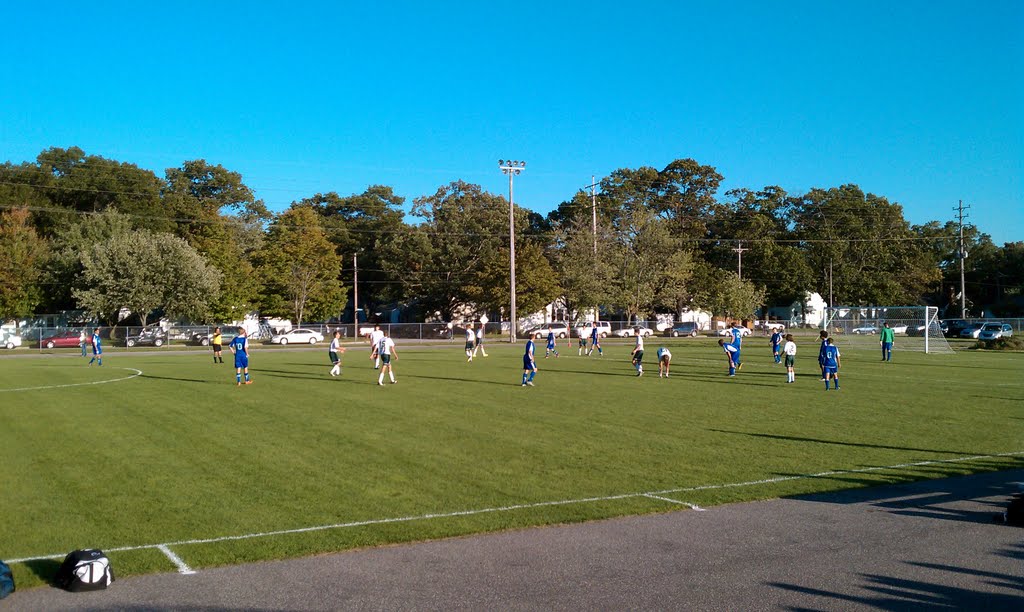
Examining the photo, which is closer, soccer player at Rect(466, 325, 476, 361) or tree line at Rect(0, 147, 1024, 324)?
soccer player at Rect(466, 325, 476, 361)

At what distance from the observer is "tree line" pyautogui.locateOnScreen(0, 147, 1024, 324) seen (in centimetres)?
6175

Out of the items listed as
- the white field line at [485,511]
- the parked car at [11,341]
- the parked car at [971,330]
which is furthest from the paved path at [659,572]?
the parked car at [971,330]

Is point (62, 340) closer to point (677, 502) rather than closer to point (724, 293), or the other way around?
point (724, 293)

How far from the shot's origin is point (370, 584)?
20.4ft

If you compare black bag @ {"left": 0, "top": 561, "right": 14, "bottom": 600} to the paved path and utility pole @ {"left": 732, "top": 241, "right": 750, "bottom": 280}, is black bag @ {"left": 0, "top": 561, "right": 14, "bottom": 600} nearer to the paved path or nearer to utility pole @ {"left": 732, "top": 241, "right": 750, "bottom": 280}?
the paved path

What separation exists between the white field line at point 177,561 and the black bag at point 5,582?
46.3 inches

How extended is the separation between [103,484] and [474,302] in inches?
2571

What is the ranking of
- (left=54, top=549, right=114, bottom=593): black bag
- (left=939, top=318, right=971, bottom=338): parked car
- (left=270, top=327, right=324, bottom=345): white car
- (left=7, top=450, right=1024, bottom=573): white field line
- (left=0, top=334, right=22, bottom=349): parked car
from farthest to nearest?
(left=939, top=318, right=971, bottom=338): parked car < (left=270, top=327, right=324, bottom=345): white car < (left=0, top=334, right=22, bottom=349): parked car < (left=7, top=450, right=1024, bottom=573): white field line < (left=54, top=549, right=114, bottom=593): black bag

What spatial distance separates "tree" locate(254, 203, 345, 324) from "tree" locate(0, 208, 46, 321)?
1676cm

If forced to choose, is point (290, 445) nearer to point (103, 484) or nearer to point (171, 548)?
point (103, 484)

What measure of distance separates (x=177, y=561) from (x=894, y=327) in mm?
49191

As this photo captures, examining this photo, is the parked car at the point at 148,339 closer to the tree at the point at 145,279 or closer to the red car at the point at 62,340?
the red car at the point at 62,340

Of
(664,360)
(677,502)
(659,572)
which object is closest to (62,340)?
(664,360)

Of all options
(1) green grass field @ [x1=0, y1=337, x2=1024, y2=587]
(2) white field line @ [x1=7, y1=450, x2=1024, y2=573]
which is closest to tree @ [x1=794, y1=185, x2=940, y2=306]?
(1) green grass field @ [x1=0, y1=337, x2=1024, y2=587]
